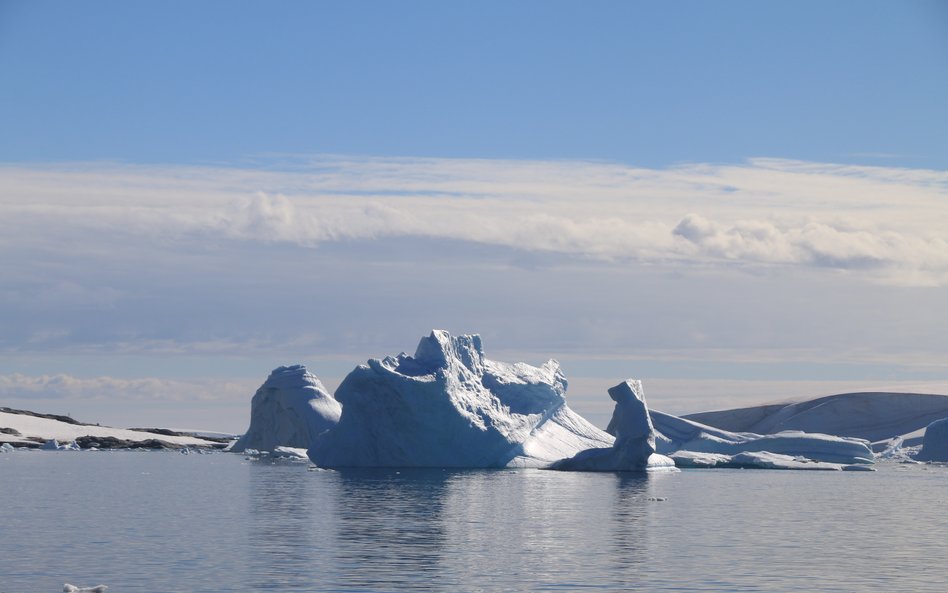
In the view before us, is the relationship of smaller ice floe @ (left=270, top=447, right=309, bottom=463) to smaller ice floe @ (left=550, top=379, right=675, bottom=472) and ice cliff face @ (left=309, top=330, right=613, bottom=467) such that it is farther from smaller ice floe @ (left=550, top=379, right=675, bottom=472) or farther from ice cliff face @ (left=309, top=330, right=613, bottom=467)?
smaller ice floe @ (left=550, top=379, right=675, bottom=472)

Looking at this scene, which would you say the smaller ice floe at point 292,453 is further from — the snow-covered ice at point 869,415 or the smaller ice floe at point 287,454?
the snow-covered ice at point 869,415

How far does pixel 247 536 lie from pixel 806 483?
27909mm

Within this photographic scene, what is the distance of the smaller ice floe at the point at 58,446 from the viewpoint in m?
74.8

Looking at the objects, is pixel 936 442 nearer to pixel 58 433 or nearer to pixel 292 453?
pixel 292 453

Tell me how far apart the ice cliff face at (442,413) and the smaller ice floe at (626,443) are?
7.87 ft

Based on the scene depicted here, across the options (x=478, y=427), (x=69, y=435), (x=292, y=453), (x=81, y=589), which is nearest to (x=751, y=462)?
(x=478, y=427)

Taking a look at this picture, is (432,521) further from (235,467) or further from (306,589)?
(235,467)

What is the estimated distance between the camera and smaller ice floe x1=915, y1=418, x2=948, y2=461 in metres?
64.9

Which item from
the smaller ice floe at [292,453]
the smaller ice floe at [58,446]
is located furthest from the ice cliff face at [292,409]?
the smaller ice floe at [58,446]

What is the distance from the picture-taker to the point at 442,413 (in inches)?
1751

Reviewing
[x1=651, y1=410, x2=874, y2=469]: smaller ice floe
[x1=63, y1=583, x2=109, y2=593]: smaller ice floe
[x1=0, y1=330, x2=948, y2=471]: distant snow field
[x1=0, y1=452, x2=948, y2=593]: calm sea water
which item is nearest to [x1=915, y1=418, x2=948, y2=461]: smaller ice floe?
[x1=0, y1=330, x2=948, y2=471]: distant snow field

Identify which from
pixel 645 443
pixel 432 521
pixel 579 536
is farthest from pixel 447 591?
pixel 645 443

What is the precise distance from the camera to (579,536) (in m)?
23.1

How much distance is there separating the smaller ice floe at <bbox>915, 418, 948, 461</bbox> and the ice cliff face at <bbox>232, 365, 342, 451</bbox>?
1343 inches
